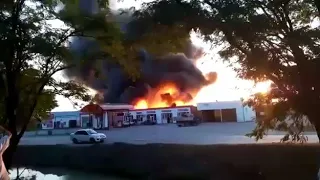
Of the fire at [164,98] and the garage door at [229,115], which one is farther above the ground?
the fire at [164,98]

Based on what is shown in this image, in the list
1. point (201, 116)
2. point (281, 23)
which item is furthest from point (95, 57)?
point (201, 116)

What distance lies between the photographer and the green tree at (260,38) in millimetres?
9734

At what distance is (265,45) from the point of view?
1016 centimetres

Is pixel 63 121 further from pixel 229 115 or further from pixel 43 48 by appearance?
pixel 43 48

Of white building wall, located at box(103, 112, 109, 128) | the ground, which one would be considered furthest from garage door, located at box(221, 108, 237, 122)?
white building wall, located at box(103, 112, 109, 128)

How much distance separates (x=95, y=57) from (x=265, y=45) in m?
5.68

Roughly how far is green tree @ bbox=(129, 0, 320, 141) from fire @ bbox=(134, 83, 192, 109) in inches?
1398

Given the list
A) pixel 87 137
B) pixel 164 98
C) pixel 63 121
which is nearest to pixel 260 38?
pixel 87 137

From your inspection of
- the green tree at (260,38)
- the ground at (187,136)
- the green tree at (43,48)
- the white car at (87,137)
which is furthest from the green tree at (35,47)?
the white car at (87,137)

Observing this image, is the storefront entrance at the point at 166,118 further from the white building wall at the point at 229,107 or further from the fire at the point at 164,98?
the fire at the point at 164,98

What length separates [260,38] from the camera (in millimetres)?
9852

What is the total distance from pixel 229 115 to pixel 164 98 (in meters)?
10.4

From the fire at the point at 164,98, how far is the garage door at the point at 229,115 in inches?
268

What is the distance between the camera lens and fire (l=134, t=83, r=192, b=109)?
47.9 meters
